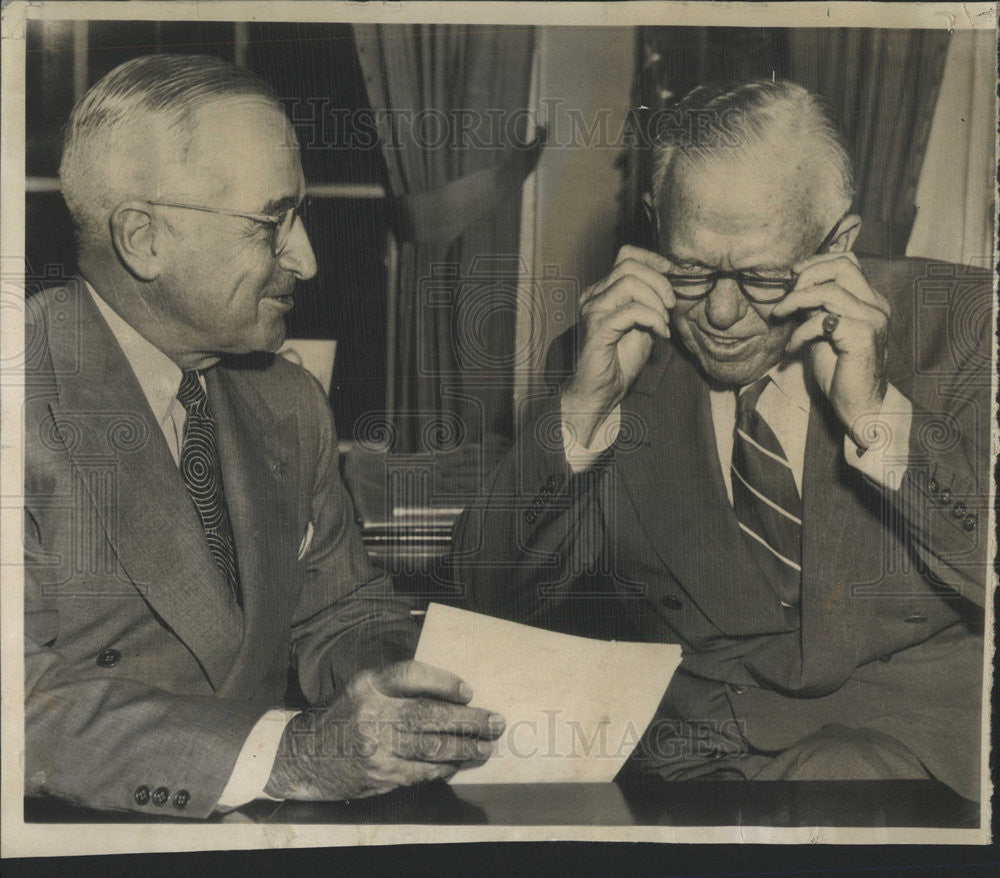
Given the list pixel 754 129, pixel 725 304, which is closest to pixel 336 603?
pixel 725 304

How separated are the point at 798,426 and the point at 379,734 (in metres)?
1.39

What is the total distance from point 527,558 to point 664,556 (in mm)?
366

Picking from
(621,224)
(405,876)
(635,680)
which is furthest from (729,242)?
(405,876)

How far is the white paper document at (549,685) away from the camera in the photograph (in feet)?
10.2

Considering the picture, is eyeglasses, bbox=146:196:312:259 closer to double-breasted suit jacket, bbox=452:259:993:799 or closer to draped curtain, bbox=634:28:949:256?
double-breasted suit jacket, bbox=452:259:993:799

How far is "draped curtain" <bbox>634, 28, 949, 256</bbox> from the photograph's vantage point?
311 cm

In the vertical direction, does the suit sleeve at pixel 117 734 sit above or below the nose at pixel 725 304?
below

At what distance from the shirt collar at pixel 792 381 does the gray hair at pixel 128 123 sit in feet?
5.13

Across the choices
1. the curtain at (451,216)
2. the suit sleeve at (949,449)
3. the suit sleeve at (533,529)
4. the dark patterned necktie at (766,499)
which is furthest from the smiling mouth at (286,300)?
the suit sleeve at (949,449)

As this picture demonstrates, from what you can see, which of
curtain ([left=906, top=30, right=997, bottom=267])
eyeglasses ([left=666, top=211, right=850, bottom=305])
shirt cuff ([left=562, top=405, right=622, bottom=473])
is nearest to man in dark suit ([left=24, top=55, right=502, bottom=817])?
shirt cuff ([left=562, top=405, right=622, bottom=473])

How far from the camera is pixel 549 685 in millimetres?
3115

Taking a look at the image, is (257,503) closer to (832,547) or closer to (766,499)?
(766,499)

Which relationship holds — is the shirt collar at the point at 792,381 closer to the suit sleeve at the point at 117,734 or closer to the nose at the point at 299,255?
the nose at the point at 299,255

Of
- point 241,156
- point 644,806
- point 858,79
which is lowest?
point 644,806
